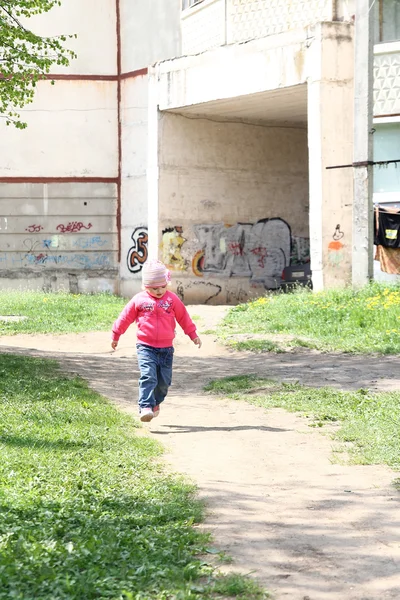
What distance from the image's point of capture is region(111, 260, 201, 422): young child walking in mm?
8859

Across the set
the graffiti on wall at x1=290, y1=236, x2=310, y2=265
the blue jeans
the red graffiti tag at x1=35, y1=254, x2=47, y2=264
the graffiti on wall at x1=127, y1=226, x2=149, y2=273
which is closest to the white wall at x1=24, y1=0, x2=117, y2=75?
the graffiti on wall at x1=127, y1=226, x2=149, y2=273

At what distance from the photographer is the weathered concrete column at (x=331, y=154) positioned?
19375 mm

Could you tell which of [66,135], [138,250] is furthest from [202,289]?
[66,135]

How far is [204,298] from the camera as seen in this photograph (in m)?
24.3

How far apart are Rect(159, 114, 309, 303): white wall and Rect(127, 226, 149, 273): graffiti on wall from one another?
197 cm

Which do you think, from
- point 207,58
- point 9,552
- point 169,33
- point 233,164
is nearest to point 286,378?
point 9,552

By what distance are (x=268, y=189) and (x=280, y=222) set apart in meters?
0.93

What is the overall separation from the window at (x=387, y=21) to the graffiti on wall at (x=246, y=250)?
6.76 m

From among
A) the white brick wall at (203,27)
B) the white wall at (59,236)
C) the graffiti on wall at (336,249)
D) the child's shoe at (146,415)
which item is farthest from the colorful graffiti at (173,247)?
the child's shoe at (146,415)

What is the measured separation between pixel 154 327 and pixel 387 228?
36.0 feet

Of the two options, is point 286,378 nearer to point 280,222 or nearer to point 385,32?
point 385,32

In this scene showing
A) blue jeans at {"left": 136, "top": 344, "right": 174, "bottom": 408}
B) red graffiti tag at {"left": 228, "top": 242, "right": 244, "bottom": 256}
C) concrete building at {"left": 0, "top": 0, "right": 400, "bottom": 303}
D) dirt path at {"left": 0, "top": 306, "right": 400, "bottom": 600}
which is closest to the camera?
dirt path at {"left": 0, "top": 306, "right": 400, "bottom": 600}

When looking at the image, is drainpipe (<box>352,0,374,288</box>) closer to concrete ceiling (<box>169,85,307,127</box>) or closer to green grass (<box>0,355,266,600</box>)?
concrete ceiling (<box>169,85,307,127</box>)

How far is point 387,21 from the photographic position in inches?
763
